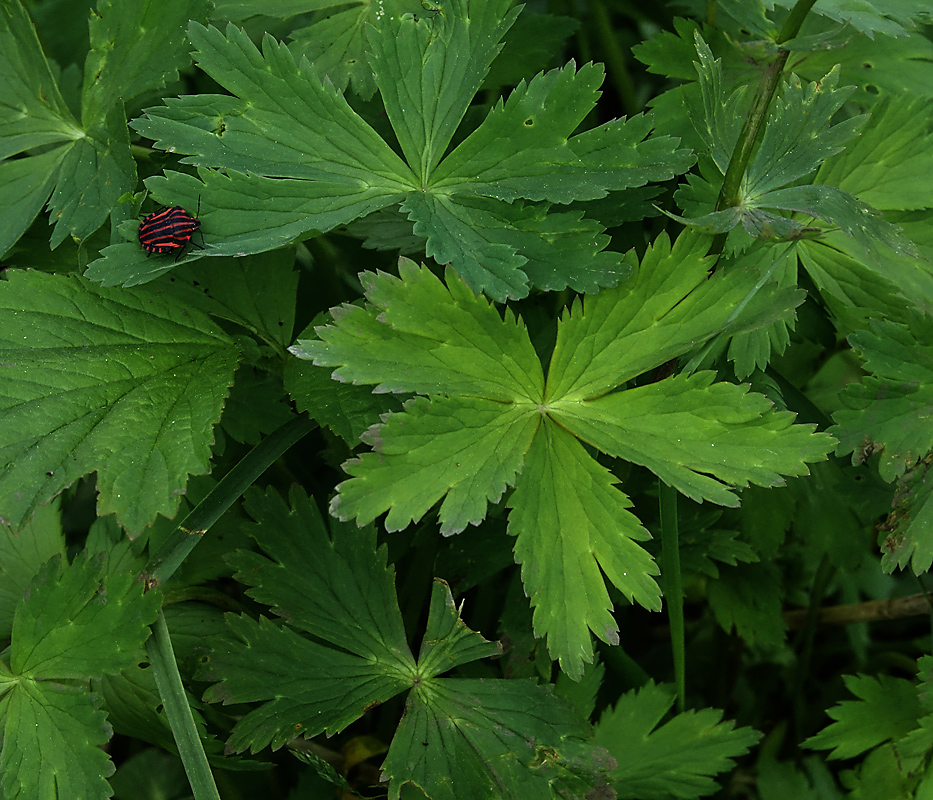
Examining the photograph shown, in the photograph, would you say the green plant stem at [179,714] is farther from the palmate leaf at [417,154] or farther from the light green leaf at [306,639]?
the palmate leaf at [417,154]

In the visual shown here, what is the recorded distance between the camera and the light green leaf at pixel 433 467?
1354 mm

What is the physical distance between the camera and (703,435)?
1428 mm

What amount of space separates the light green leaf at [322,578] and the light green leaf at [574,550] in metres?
0.40

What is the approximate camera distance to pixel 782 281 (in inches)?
67.2

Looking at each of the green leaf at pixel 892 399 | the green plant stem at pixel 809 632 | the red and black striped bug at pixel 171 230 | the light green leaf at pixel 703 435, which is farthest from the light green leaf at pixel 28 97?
the green plant stem at pixel 809 632

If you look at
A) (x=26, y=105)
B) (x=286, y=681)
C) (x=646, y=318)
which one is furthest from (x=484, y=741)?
(x=26, y=105)

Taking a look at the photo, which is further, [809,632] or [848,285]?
[809,632]

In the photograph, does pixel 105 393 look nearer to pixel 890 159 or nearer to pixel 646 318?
pixel 646 318

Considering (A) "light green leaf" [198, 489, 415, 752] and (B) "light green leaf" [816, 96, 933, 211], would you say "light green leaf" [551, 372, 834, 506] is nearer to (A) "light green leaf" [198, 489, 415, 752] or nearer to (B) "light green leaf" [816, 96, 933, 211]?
(A) "light green leaf" [198, 489, 415, 752]

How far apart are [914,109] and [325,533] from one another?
5.31ft

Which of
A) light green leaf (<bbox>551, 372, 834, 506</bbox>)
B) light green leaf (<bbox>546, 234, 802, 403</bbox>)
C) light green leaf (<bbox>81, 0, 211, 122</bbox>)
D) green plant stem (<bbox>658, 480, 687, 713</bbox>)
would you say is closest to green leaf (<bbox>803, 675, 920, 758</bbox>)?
green plant stem (<bbox>658, 480, 687, 713</bbox>)

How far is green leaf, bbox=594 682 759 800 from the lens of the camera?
5.96 feet

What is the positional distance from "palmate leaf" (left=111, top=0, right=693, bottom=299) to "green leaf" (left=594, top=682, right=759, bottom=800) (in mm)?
999

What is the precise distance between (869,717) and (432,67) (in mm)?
1806
